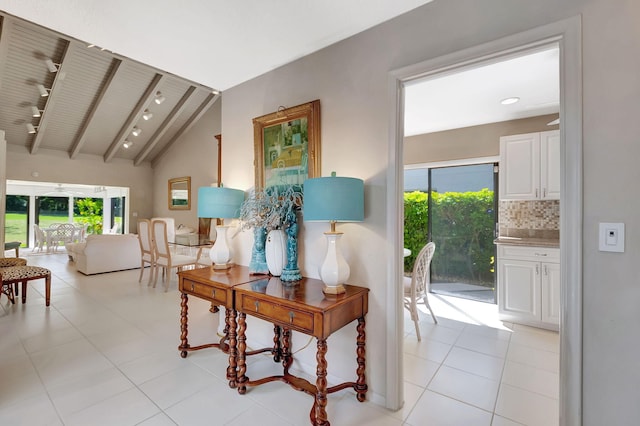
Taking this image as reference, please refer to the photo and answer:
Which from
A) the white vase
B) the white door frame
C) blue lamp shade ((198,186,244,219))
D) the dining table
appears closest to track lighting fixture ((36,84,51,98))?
the dining table

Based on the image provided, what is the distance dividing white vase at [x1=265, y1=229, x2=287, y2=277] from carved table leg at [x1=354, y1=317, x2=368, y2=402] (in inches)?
27.6

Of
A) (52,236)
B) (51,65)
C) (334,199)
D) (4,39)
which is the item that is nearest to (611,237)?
(334,199)

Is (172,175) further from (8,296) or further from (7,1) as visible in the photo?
(7,1)

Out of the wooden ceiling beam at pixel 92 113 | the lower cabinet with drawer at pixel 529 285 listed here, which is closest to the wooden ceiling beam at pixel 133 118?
the wooden ceiling beam at pixel 92 113

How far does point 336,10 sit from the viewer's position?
1799 millimetres

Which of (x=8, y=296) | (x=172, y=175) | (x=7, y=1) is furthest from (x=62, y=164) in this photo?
(x=7, y=1)

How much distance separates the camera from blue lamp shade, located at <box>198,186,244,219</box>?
7.97 ft

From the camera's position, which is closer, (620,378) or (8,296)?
(620,378)

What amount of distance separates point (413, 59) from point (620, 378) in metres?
1.91

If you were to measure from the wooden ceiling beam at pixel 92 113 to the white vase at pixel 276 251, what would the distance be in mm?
5393

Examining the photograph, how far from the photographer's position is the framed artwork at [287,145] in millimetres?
2217

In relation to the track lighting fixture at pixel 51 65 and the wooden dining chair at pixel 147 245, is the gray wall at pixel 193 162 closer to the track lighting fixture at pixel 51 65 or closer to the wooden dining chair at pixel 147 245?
the wooden dining chair at pixel 147 245

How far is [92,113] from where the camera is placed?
6465 mm

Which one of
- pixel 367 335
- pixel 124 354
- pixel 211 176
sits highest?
pixel 211 176
